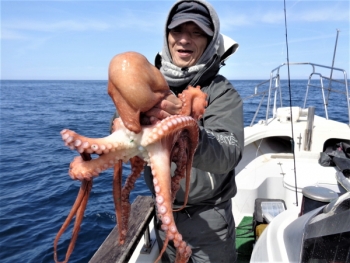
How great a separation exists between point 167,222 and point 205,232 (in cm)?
139

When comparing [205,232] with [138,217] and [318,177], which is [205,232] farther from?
[318,177]

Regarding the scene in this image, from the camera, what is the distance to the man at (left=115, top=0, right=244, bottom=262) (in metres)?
1.87

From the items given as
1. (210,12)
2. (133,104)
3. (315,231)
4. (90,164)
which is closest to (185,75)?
(210,12)

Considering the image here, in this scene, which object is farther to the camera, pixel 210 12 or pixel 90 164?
pixel 210 12

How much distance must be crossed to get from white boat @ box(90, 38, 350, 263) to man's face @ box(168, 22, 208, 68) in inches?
56.7

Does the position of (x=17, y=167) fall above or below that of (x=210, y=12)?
below

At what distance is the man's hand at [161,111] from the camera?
1.32 m

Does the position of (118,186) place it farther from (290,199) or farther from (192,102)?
(290,199)

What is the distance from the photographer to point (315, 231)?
1.71 m

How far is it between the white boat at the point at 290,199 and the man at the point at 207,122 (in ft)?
1.39

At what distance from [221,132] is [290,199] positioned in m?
3.51

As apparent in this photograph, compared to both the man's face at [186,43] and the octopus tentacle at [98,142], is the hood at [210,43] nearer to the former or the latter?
the man's face at [186,43]

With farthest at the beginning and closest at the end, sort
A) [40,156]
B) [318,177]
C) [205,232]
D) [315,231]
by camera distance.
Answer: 1. [40,156]
2. [318,177]
3. [205,232]
4. [315,231]

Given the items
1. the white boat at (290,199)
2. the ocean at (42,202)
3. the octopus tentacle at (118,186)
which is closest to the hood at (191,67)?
the octopus tentacle at (118,186)
